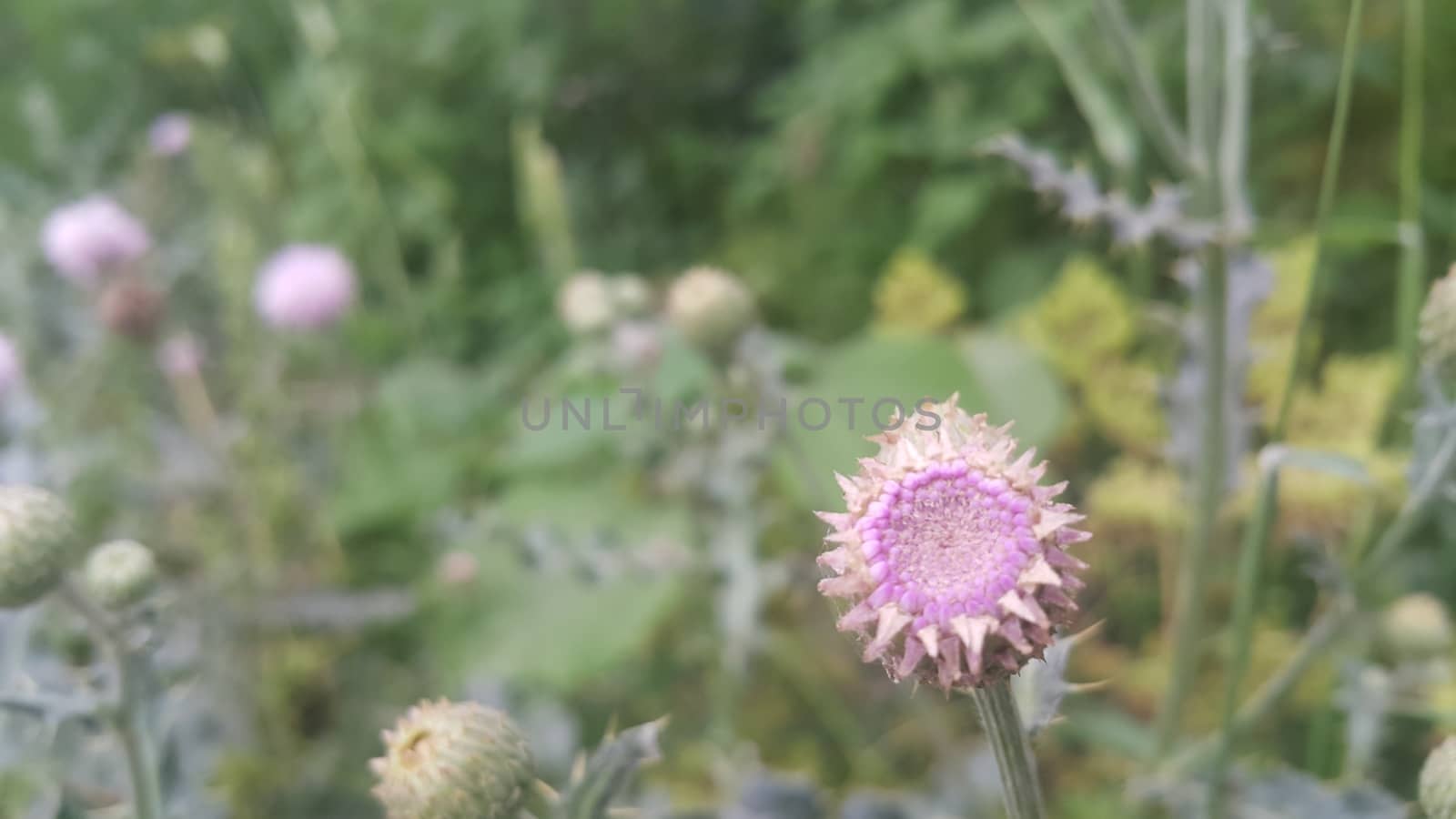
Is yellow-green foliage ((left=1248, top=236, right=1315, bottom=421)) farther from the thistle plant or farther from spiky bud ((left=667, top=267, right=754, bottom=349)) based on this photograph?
the thistle plant

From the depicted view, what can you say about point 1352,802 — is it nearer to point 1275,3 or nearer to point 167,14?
point 1275,3

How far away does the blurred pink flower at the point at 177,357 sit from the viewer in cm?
204

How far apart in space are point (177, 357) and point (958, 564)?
1892mm

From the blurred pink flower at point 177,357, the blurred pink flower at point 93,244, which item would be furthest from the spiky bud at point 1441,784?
the blurred pink flower at point 93,244

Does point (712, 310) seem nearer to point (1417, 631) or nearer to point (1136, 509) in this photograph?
point (1136, 509)

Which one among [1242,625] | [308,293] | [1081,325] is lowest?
[1242,625]

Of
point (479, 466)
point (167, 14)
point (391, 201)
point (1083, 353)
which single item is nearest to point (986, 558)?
point (1083, 353)

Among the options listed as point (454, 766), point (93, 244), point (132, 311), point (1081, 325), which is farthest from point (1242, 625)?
point (93, 244)

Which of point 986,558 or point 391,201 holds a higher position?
point 391,201

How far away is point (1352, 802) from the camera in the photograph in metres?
0.92

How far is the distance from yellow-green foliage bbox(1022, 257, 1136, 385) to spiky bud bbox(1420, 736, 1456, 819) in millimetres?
1078

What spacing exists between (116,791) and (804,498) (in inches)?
A: 35.0

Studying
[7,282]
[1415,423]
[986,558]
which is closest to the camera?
[986,558]

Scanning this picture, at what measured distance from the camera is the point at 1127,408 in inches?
67.5
